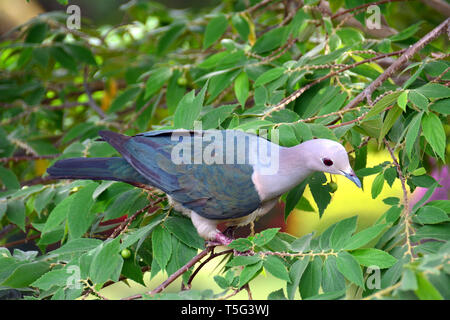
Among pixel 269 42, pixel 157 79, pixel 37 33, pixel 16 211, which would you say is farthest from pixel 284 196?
pixel 37 33

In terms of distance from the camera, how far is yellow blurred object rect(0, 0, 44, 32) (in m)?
2.78

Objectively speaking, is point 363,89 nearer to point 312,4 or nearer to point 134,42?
point 312,4

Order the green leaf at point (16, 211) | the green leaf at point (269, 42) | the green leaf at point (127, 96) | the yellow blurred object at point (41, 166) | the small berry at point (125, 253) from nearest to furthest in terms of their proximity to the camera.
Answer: the small berry at point (125, 253), the green leaf at point (16, 211), the green leaf at point (269, 42), the green leaf at point (127, 96), the yellow blurred object at point (41, 166)

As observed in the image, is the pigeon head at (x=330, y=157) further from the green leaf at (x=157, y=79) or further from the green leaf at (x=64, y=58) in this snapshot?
the green leaf at (x=64, y=58)

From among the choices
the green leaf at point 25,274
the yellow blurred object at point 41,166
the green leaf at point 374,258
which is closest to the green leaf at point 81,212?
the green leaf at point 25,274

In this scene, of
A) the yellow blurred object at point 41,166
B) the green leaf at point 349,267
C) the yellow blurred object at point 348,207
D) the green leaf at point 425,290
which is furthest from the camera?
the yellow blurred object at point 348,207

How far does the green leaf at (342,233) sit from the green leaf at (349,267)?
0.09 feet

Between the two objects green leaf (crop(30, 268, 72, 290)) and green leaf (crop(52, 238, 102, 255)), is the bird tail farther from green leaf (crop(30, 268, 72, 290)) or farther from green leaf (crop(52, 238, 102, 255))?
green leaf (crop(30, 268, 72, 290))

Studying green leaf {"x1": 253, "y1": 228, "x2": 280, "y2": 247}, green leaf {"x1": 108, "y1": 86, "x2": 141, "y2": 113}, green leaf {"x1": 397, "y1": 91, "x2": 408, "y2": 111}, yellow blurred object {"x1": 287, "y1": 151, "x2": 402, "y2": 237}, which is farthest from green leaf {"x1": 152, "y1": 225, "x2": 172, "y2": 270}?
yellow blurred object {"x1": 287, "y1": 151, "x2": 402, "y2": 237}

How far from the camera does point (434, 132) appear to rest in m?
1.12

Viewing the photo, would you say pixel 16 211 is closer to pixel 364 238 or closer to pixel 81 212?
pixel 81 212

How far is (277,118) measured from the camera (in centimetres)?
141

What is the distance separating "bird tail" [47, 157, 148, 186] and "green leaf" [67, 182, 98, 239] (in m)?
0.04

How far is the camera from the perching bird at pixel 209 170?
4.33 feet
